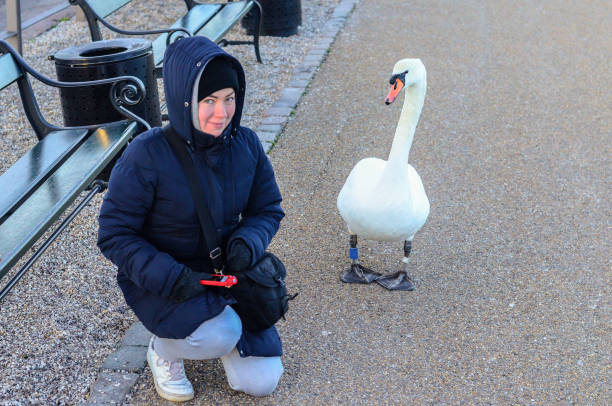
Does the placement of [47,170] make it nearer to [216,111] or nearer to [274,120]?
[216,111]

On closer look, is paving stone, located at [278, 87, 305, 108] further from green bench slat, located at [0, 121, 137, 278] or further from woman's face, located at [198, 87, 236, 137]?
woman's face, located at [198, 87, 236, 137]

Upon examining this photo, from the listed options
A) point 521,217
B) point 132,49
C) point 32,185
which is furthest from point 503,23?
point 32,185

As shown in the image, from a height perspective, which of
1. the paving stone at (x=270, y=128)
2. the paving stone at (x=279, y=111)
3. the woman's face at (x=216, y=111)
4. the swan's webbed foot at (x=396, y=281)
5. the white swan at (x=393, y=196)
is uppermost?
the woman's face at (x=216, y=111)

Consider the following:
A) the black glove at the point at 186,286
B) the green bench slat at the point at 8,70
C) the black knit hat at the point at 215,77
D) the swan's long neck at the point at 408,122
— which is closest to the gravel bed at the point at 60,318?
the black glove at the point at 186,286

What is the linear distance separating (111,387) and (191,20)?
13.8 ft

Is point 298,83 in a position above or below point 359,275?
below

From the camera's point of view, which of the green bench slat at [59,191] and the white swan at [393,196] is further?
the white swan at [393,196]

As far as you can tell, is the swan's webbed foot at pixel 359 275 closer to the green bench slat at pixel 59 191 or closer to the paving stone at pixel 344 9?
the green bench slat at pixel 59 191

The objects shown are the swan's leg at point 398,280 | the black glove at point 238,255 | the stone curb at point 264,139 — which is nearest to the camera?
the black glove at point 238,255

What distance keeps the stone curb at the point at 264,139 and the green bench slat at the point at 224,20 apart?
802mm

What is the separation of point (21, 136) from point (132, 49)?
5.75 ft

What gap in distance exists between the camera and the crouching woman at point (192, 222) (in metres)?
2.79

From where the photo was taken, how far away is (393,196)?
12.0ft

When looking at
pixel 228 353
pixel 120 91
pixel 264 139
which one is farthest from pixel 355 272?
pixel 264 139
